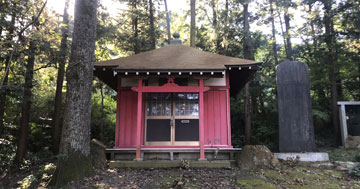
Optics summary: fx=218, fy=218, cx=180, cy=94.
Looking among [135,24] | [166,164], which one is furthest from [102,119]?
[166,164]

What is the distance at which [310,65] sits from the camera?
1420 centimetres

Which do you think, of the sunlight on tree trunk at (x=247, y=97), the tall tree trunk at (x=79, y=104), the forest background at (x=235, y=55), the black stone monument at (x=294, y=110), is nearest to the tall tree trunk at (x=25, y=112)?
the forest background at (x=235, y=55)

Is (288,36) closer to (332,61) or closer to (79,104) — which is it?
(332,61)

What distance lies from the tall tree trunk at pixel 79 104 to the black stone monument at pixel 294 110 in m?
6.48

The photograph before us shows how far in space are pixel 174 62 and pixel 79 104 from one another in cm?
338

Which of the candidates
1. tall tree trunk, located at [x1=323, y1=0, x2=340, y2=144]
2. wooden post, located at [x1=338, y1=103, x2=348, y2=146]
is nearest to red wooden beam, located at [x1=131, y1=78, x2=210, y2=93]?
wooden post, located at [x1=338, y1=103, x2=348, y2=146]

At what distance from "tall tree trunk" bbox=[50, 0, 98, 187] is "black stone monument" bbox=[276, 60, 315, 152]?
648 centimetres

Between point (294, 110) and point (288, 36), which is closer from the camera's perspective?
point (294, 110)

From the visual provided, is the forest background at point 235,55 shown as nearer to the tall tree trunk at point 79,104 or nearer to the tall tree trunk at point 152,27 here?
the tall tree trunk at point 152,27

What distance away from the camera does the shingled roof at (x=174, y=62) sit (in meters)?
7.07

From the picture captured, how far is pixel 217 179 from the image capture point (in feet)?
18.5

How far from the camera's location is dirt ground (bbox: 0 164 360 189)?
5312mm

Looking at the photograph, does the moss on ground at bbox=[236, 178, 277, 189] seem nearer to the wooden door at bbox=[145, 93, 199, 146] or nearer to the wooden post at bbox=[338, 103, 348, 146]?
the wooden door at bbox=[145, 93, 199, 146]

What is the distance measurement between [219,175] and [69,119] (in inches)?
173
